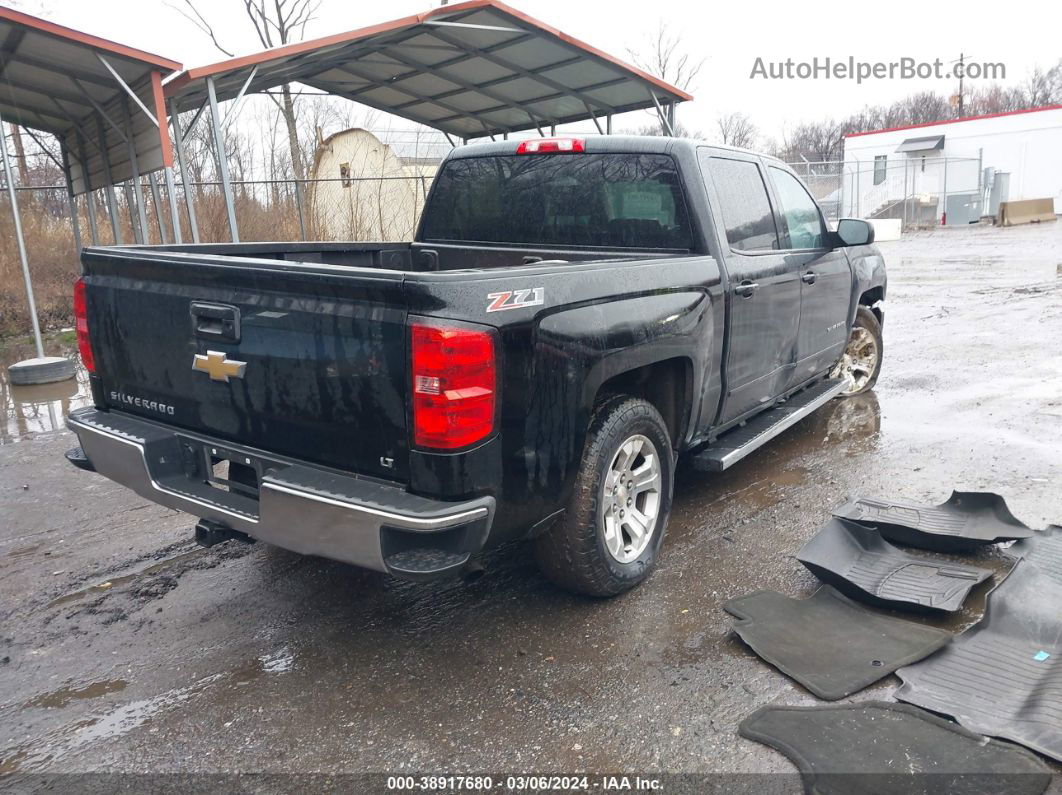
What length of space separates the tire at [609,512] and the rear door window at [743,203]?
4.54 ft

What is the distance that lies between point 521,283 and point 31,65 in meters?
8.81

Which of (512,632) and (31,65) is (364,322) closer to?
(512,632)

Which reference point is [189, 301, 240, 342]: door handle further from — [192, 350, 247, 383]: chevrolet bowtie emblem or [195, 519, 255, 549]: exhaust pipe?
[195, 519, 255, 549]: exhaust pipe

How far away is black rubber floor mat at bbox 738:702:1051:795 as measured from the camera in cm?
247

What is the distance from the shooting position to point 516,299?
2957 millimetres

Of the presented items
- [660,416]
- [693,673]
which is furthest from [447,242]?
[693,673]

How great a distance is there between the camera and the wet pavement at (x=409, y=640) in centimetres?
277

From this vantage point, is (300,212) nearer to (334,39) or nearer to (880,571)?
(334,39)

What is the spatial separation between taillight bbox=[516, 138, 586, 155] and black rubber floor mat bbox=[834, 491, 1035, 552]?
243 centimetres

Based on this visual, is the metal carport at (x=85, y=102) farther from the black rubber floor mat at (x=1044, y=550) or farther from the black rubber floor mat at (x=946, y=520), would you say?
the black rubber floor mat at (x=1044, y=550)

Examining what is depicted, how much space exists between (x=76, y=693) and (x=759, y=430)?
12.3ft

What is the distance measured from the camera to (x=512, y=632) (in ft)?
11.4

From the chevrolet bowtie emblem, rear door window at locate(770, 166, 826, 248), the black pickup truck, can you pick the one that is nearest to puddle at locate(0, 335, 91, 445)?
the black pickup truck

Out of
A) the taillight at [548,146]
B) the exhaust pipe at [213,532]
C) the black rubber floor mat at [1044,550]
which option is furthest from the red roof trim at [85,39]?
the black rubber floor mat at [1044,550]
